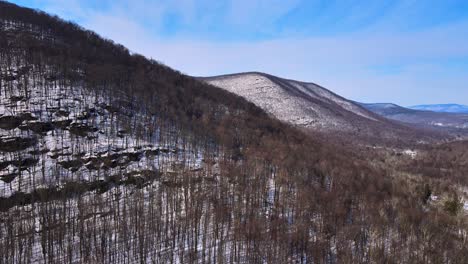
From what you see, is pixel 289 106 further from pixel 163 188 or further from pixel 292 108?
pixel 163 188

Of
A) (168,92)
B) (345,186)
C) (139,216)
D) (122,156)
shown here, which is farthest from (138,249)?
(168,92)

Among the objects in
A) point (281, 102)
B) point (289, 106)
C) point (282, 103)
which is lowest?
point (289, 106)

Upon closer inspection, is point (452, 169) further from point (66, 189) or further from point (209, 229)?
point (66, 189)

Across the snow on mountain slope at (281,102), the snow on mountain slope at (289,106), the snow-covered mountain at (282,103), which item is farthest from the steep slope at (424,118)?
the snow on mountain slope at (281,102)

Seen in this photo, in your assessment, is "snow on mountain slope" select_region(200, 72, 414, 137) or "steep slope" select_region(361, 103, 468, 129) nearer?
"snow on mountain slope" select_region(200, 72, 414, 137)

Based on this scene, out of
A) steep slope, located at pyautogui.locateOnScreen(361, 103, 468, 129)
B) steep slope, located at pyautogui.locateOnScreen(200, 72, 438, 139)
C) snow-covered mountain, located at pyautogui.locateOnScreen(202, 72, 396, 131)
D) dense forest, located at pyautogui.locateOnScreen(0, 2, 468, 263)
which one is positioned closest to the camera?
dense forest, located at pyautogui.locateOnScreen(0, 2, 468, 263)

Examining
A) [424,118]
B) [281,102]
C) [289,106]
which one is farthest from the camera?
[424,118]

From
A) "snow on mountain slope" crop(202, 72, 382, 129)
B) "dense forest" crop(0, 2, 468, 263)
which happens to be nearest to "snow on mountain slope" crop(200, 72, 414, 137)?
"snow on mountain slope" crop(202, 72, 382, 129)

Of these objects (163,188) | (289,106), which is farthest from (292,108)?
(163,188)

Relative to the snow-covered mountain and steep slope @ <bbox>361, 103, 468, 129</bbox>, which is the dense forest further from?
steep slope @ <bbox>361, 103, 468, 129</bbox>
